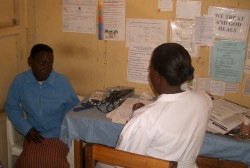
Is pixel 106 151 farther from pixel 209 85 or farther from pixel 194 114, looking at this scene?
pixel 209 85

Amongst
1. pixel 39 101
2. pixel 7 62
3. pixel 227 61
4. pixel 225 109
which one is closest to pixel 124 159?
pixel 225 109

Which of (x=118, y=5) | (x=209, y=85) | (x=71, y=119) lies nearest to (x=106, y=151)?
(x=71, y=119)

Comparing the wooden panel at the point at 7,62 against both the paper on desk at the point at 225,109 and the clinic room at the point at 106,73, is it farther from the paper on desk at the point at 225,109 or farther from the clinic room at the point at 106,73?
the paper on desk at the point at 225,109

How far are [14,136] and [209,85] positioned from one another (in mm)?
1583

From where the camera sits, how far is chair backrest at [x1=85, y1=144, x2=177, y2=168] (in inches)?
50.6

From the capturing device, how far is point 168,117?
1.41 m

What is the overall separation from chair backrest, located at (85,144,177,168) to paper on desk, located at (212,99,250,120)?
88cm

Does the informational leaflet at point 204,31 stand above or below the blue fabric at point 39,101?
above

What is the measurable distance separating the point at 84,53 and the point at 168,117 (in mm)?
1483

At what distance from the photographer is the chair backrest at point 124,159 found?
1.28m

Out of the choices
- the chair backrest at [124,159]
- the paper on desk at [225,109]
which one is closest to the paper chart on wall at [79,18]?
the paper on desk at [225,109]

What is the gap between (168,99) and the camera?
1.45 m

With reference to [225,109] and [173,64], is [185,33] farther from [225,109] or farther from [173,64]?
[173,64]

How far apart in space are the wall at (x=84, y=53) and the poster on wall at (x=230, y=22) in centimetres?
54
